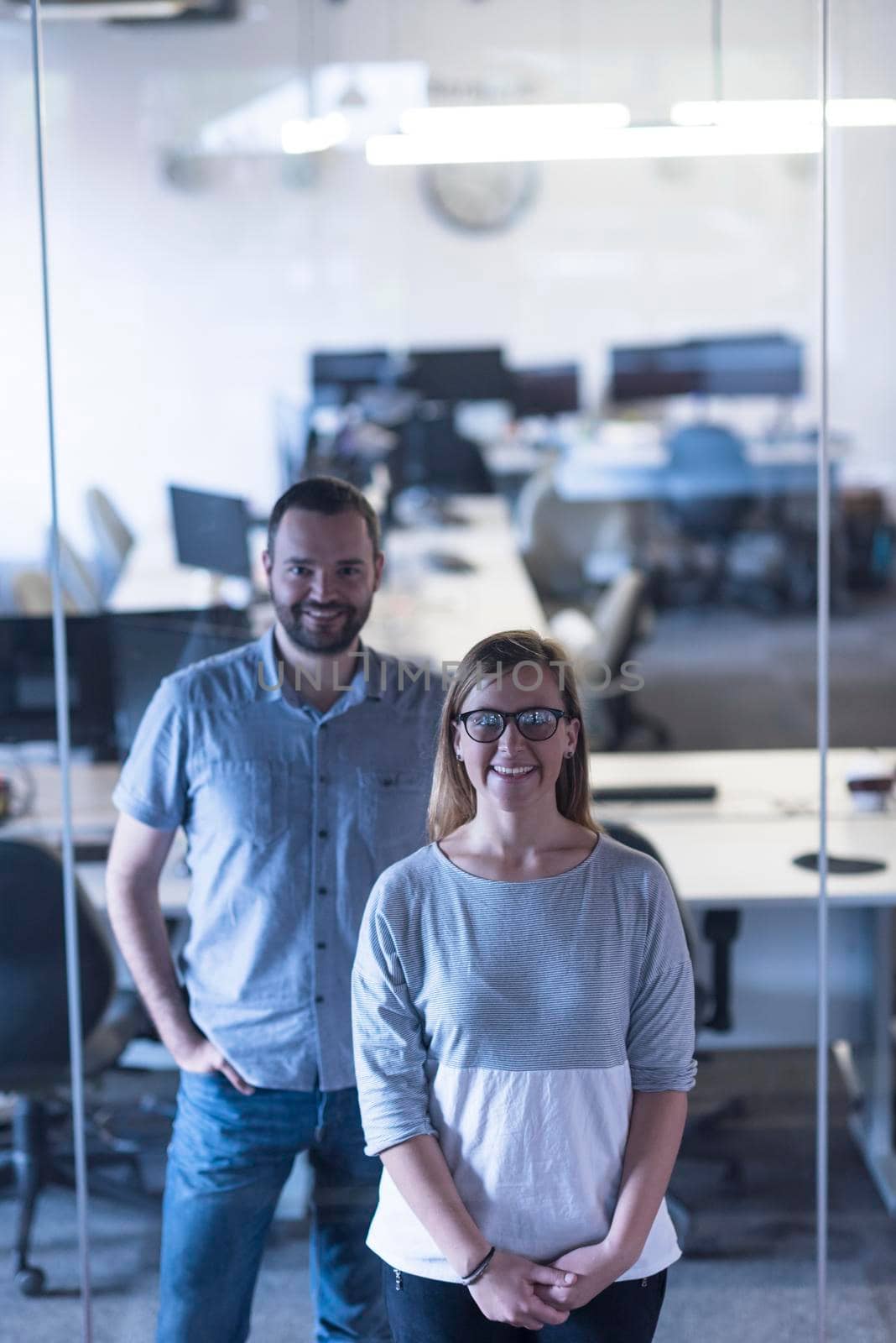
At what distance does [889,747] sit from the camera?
136 inches

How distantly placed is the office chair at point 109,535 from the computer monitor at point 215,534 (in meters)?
0.18

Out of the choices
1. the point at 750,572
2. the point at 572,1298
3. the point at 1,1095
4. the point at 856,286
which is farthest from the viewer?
the point at 750,572

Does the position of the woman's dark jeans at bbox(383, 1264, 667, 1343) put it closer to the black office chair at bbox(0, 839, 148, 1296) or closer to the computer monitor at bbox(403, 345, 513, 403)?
the black office chair at bbox(0, 839, 148, 1296)

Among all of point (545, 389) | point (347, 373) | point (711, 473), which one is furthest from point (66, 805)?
point (711, 473)

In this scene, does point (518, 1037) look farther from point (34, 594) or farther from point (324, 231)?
point (324, 231)

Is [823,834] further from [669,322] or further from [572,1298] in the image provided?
[669,322]

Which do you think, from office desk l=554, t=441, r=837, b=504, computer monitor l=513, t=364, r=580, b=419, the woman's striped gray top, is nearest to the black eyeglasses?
the woman's striped gray top

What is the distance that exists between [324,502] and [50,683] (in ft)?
3.30

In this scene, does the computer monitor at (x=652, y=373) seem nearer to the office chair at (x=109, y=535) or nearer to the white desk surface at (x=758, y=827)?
the white desk surface at (x=758, y=827)

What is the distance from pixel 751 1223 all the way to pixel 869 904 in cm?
68

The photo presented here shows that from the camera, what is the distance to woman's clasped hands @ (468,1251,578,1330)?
169 centimetres

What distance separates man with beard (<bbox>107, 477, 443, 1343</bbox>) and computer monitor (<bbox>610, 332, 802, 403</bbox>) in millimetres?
4940

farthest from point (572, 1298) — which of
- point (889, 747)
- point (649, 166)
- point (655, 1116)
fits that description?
point (649, 166)

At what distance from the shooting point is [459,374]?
23.8ft
